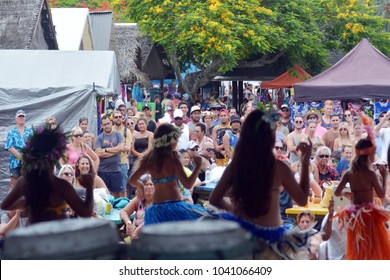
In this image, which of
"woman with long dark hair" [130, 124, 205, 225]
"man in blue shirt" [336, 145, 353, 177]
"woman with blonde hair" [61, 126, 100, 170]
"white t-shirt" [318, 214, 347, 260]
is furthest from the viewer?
"woman with blonde hair" [61, 126, 100, 170]

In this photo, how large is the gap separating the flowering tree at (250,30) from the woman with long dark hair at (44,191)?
19.4m

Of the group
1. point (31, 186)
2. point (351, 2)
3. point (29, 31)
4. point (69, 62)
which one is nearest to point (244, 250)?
point (31, 186)

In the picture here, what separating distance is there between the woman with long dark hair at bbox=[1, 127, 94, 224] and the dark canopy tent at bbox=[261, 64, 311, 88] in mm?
21707

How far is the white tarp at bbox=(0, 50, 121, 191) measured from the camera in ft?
44.5

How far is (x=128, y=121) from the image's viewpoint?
14.2 meters

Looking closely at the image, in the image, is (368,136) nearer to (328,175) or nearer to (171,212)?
(171,212)

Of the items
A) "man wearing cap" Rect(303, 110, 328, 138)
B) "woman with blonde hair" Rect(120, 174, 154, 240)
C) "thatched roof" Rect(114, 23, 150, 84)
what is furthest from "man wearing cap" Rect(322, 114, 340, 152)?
"thatched roof" Rect(114, 23, 150, 84)

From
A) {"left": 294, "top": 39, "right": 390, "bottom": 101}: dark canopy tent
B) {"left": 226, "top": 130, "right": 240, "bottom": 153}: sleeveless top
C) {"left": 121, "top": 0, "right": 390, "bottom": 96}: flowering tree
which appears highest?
{"left": 121, "top": 0, "right": 390, "bottom": 96}: flowering tree

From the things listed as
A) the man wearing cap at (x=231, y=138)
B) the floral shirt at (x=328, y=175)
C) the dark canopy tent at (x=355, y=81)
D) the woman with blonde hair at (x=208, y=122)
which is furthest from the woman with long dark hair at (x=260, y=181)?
the dark canopy tent at (x=355, y=81)

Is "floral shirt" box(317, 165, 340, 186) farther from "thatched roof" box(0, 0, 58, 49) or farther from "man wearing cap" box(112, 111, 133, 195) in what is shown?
"thatched roof" box(0, 0, 58, 49)

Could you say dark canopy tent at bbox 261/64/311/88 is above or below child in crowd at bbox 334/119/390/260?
above

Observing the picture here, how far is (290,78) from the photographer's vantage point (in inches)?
1109

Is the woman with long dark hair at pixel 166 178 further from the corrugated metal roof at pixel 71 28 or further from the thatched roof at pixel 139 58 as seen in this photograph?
the thatched roof at pixel 139 58

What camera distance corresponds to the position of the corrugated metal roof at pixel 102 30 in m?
37.0
